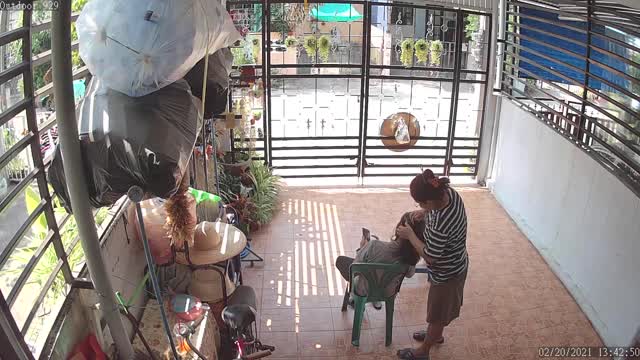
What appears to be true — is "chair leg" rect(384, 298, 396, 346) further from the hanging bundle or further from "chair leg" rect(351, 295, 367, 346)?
the hanging bundle

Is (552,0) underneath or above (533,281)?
above

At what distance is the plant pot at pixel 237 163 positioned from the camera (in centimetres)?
637

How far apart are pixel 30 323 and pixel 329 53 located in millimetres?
5068

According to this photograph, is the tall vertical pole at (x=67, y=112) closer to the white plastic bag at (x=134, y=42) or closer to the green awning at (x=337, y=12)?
the white plastic bag at (x=134, y=42)

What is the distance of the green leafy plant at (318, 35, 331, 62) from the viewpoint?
6570mm

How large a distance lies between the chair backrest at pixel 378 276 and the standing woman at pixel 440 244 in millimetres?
248

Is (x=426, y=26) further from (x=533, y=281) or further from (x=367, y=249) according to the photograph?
(x=367, y=249)

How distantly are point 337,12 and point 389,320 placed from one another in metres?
3.97

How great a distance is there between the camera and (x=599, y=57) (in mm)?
4926

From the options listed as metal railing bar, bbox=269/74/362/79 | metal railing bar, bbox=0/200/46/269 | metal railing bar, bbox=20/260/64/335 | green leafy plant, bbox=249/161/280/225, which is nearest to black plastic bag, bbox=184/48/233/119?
metal railing bar, bbox=0/200/46/269

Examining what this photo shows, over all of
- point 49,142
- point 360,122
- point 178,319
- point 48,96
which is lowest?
point 178,319

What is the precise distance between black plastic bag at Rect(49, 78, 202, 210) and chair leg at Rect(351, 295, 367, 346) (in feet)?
7.28

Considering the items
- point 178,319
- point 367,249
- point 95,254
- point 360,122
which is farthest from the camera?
point 360,122

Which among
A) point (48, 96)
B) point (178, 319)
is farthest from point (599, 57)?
point (48, 96)
